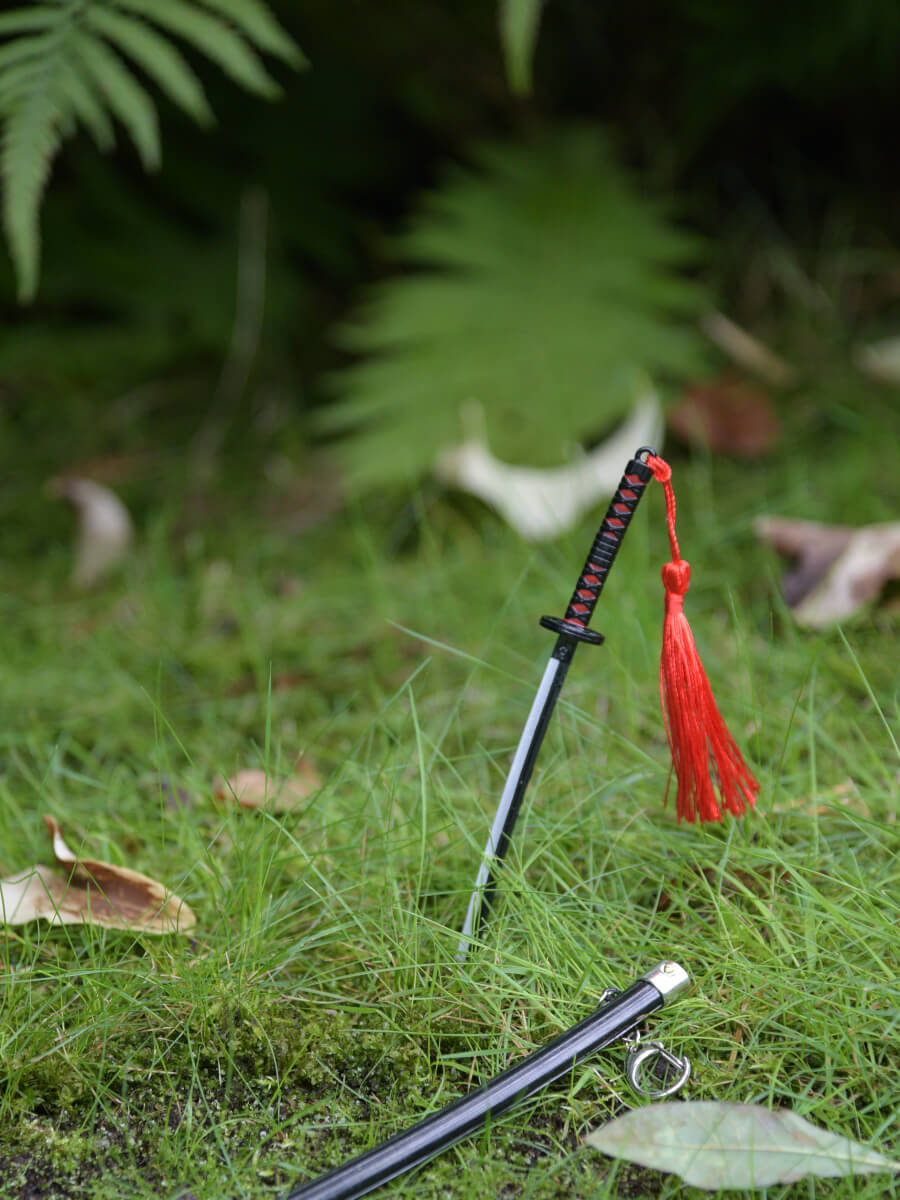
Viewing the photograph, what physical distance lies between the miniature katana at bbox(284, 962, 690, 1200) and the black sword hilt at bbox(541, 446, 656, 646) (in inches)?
13.6

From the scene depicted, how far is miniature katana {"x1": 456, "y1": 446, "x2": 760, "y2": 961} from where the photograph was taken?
115 centimetres

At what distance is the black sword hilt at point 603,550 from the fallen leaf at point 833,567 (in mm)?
668

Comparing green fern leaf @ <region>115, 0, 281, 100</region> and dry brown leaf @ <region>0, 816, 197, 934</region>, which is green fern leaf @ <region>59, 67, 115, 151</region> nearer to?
green fern leaf @ <region>115, 0, 281, 100</region>

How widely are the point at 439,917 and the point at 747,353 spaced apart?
5.77 feet

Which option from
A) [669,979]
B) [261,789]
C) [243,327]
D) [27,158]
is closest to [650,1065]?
[669,979]

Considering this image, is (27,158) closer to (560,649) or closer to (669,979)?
(560,649)

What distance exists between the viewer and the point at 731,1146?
99cm

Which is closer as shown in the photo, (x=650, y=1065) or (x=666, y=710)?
(x=650, y=1065)

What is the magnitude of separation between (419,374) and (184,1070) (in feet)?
5.48

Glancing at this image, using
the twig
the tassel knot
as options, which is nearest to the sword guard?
the tassel knot

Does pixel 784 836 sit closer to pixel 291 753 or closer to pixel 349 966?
pixel 349 966

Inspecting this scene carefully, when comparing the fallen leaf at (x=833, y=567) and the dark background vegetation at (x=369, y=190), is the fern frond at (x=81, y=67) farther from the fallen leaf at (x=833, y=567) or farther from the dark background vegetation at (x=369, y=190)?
the fallen leaf at (x=833, y=567)

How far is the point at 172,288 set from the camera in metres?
3.02

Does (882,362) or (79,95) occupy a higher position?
(79,95)
